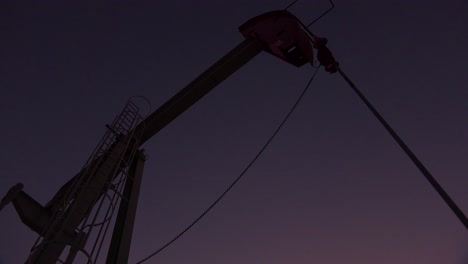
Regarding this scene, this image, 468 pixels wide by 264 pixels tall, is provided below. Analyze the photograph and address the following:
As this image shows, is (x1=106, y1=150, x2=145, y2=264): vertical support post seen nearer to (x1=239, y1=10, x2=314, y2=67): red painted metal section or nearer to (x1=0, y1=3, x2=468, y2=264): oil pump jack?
(x1=0, y1=3, x2=468, y2=264): oil pump jack

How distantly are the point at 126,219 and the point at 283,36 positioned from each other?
191 inches

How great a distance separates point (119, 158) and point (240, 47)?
3601 millimetres

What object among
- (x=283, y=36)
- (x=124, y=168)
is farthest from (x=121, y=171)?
(x=283, y=36)

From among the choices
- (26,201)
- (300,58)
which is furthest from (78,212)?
(300,58)

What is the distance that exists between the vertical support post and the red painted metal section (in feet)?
12.0

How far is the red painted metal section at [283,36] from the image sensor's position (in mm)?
6671

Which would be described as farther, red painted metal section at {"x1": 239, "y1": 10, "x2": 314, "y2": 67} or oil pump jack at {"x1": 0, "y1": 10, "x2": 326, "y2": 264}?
red painted metal section at {"x1": 239, "y1": 10, "x2": 314, "y2": 67}

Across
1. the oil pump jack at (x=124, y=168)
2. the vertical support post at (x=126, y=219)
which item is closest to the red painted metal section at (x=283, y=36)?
the oil pump jack at (x=124, y=168)

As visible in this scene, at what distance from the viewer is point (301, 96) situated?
23.1ft

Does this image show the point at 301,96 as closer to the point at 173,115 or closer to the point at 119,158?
the point at 173,115

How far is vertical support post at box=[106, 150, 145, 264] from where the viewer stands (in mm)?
4363

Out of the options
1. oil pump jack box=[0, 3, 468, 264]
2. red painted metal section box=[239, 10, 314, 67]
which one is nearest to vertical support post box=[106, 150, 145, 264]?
oil pump jack box=[0, 3, 468, 264]

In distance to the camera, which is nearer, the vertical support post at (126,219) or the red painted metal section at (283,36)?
the vertical support post at (126,219)

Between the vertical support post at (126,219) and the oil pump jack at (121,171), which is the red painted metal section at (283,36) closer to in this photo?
the oil pump jack at (121,171)
